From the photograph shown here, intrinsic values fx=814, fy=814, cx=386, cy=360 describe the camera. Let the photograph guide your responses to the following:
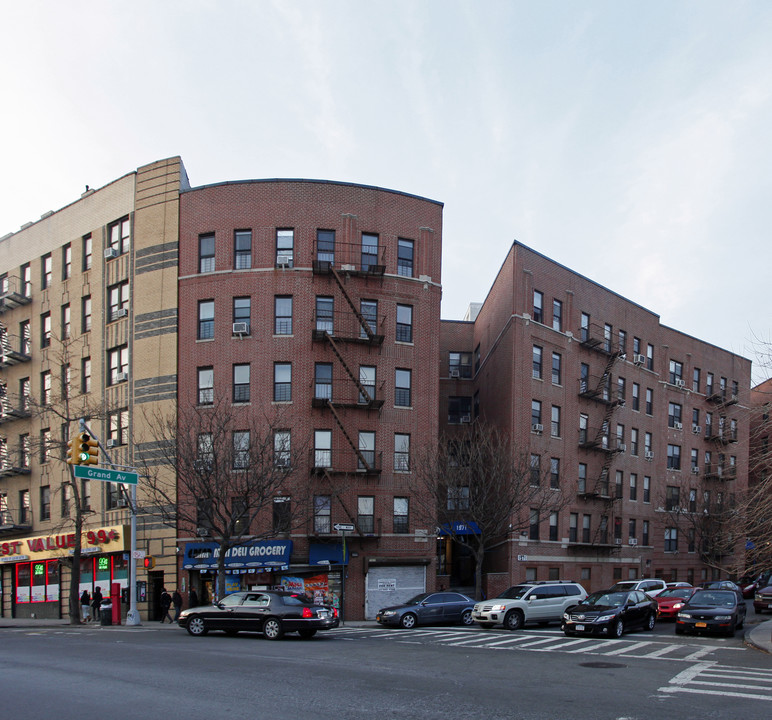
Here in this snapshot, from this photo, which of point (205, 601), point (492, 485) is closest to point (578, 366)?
point (492, 485)

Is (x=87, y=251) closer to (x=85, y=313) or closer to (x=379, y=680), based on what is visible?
(x=85, y=313)

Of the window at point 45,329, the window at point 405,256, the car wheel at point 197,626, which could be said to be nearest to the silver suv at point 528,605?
the car wheel at point 197,626

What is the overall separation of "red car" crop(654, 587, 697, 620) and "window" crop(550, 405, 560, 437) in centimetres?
1358

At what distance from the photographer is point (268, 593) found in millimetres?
24219

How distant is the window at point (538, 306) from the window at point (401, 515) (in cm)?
1367

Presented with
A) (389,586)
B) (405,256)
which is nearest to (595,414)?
(405,256)

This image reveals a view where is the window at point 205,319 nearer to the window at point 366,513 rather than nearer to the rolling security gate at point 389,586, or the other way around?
the window at point 366,513

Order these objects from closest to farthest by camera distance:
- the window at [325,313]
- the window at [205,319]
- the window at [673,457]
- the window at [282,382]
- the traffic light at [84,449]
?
the traffic light at [84,449] < the window at [282,382] < the window at [325,313] < the window at [205,319] < the window at [673,457]

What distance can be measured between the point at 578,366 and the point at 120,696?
3998 centimetres

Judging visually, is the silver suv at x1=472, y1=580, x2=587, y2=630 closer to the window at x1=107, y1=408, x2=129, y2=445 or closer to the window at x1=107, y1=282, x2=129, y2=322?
the window at x1=107, y1=408, x2=129, y2=445

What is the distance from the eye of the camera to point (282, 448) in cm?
3528

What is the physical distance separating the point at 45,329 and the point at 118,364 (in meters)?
7.71

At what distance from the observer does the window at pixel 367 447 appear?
128 ft

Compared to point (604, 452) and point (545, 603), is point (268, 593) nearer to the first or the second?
point (545, 603)
